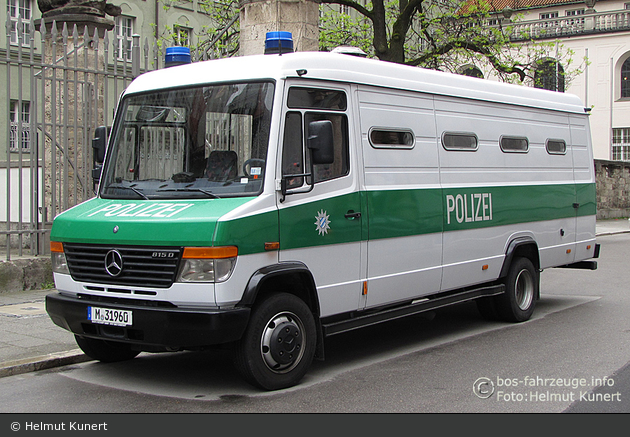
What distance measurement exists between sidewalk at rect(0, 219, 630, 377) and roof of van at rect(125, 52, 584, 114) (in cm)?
256

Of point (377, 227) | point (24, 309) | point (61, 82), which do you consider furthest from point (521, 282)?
point (61, 82)

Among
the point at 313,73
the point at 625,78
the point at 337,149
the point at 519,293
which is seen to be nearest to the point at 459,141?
the point at 337,149

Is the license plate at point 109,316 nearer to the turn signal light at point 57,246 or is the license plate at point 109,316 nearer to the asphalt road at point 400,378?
the asphalt road at point 400,378

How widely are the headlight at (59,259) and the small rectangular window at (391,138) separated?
288 cm

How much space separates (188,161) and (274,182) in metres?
0.83

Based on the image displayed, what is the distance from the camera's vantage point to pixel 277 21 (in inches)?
485

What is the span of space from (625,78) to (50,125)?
5024cm

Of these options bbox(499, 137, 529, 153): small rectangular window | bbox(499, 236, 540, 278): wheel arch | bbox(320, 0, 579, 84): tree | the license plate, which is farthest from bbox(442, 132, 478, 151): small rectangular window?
bbox(320, 0, 579, 84): tree

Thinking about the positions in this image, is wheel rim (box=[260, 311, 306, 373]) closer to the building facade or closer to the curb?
the curb

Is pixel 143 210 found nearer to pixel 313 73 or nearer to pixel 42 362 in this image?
pixel 313 73

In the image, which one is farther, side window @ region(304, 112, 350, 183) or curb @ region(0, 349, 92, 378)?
curb @ region(0, 349, 92, 378)

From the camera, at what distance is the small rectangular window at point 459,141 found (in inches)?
315

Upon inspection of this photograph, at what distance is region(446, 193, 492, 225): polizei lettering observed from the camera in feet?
26.1

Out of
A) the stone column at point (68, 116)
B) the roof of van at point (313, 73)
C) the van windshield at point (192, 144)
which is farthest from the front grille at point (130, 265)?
the stone column at point (68, 116)
